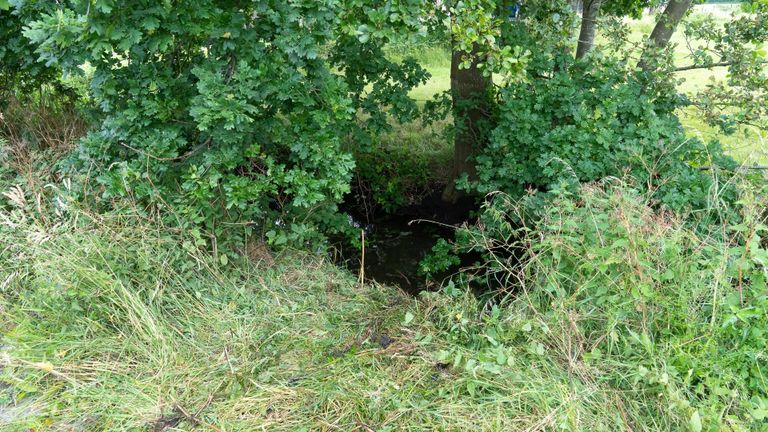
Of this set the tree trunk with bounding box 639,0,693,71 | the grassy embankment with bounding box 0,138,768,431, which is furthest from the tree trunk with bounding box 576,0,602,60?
the grassy embankment with bounding box 0,138,768,431

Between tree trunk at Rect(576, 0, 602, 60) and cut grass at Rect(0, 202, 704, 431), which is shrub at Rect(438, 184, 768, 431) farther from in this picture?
tree trunk at Rect(576, 0, 602, 60)

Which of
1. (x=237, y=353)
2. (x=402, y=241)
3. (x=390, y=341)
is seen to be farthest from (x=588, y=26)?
(x=237, y=353)

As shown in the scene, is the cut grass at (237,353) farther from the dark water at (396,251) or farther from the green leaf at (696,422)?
the dark water at (396,251)

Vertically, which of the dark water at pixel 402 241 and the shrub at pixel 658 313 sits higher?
the shrub at pixel 658 313

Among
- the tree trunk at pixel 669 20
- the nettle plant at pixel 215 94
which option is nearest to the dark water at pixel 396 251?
the nettle plant at pixel 215 94

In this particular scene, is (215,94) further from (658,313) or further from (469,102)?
(469,102)

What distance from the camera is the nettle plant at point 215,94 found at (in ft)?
10.7

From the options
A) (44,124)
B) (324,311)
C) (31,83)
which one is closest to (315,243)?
(324,311)

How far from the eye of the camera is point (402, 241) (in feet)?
20.8

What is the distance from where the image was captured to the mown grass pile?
2.67 m

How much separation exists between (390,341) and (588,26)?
188 inches

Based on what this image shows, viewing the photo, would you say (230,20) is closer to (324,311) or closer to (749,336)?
(324,311)

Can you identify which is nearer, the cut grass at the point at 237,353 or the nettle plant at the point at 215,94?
the cut grass at the point at 237,353

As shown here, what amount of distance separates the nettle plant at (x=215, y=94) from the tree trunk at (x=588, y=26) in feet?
11.0
